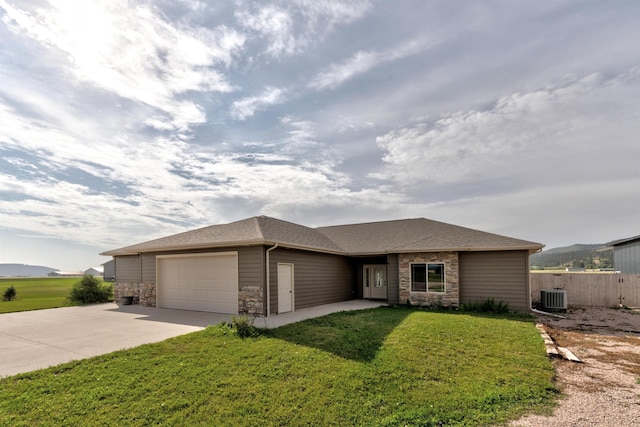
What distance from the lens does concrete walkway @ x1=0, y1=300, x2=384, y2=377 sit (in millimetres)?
6586

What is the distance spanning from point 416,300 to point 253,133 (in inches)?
380

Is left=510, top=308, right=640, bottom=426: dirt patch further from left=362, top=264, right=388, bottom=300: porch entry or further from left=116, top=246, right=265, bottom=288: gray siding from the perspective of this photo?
left=116, top=246, right=265, bottom=288: gray siding

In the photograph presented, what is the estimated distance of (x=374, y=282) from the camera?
17.8 metres

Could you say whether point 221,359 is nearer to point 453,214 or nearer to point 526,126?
point 526,126

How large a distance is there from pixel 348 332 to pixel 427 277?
6843 mm

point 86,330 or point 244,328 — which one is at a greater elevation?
point 244,328

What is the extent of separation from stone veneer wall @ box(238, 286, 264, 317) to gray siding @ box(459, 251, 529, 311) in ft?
27.0

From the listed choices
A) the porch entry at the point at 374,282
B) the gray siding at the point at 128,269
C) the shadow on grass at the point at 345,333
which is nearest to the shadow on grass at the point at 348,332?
the shadow on grass at the point at 345,333

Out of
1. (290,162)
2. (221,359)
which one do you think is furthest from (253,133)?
(221,359)

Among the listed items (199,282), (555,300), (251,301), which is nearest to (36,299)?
(199,282)

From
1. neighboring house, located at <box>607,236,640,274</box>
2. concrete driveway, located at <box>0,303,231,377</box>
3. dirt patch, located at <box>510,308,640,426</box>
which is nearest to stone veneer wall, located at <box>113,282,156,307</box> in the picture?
concrete driveway, located at <box>0,303,231,377</box>

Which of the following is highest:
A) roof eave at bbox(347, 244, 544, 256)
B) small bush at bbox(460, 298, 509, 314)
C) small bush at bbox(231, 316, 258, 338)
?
roof eave at bbox(347, 244, 544, 256)

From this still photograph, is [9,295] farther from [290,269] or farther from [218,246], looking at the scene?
[290,269]

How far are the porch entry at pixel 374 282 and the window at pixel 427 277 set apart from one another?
3241 millimetres
